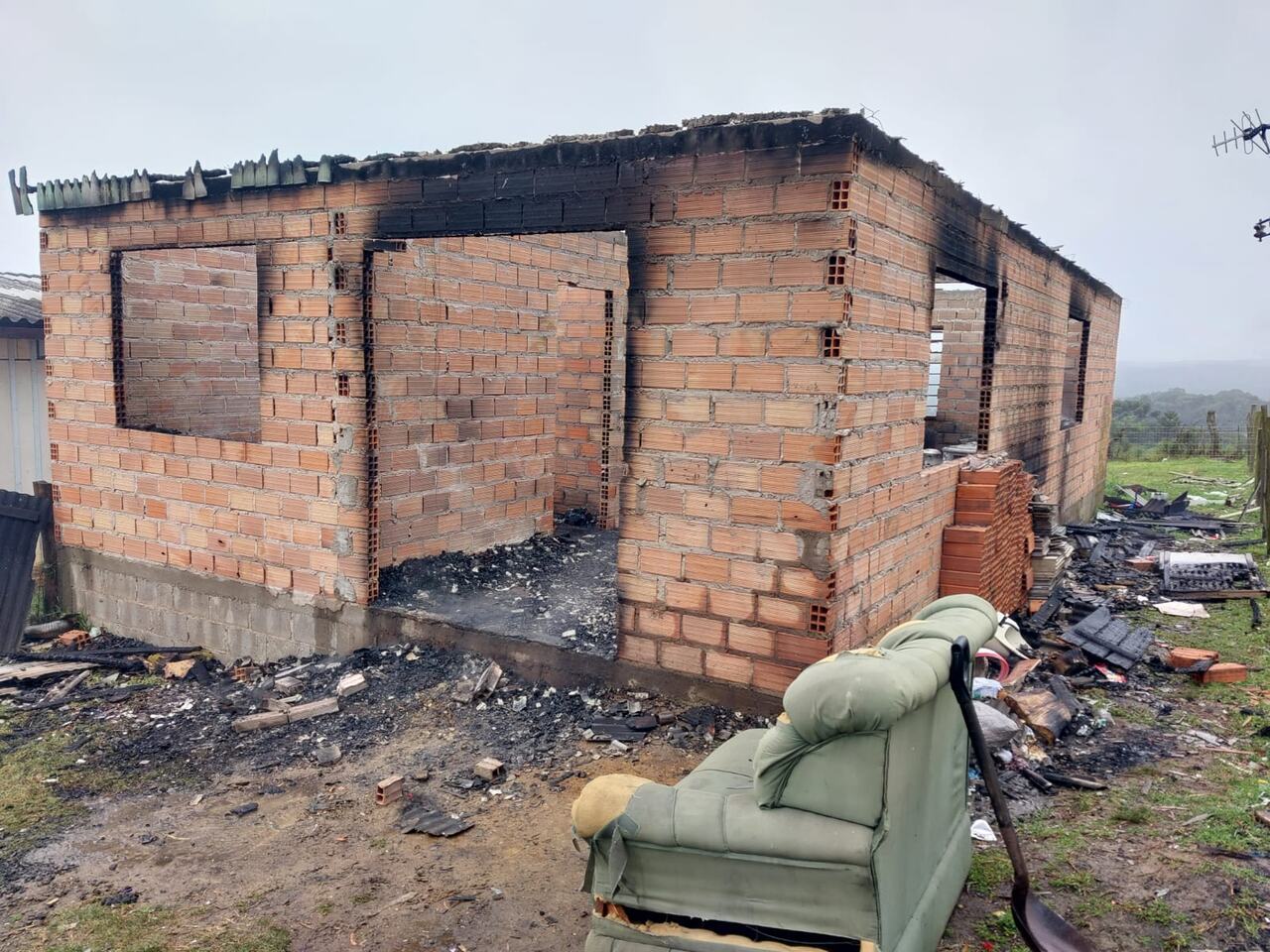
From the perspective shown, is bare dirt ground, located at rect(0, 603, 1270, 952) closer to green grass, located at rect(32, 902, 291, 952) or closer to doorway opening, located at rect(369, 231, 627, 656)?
green grass, located at rect(32, 902, 291, 952)

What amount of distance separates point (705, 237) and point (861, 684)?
3141mm

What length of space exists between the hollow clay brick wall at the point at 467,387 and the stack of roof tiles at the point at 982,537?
12.2 feet

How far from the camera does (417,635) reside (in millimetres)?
6625

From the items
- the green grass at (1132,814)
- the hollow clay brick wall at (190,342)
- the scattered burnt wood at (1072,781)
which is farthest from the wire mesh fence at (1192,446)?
the hollow clay brick wall at (190,342)

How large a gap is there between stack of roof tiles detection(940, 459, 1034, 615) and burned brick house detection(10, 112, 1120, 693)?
41 millimetres

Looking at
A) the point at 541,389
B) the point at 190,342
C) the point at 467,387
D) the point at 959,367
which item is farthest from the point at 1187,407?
the point at 190,342

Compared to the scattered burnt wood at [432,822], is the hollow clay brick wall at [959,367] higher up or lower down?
higher up

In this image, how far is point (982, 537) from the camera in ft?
23.2

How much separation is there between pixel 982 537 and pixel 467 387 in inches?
170

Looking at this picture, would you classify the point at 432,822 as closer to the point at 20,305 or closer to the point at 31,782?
the point at 31,782

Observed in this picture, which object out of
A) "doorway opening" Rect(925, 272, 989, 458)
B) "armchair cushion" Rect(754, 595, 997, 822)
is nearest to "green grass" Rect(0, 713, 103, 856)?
"armchair cushion" Rect(754, 595, 997, 822)

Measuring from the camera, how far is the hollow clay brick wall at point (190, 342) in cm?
816

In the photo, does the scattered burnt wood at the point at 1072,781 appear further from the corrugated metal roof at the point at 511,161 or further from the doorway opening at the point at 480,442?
the corrugated metal roof at the point at 511,161

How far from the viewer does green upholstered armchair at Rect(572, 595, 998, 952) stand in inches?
114
